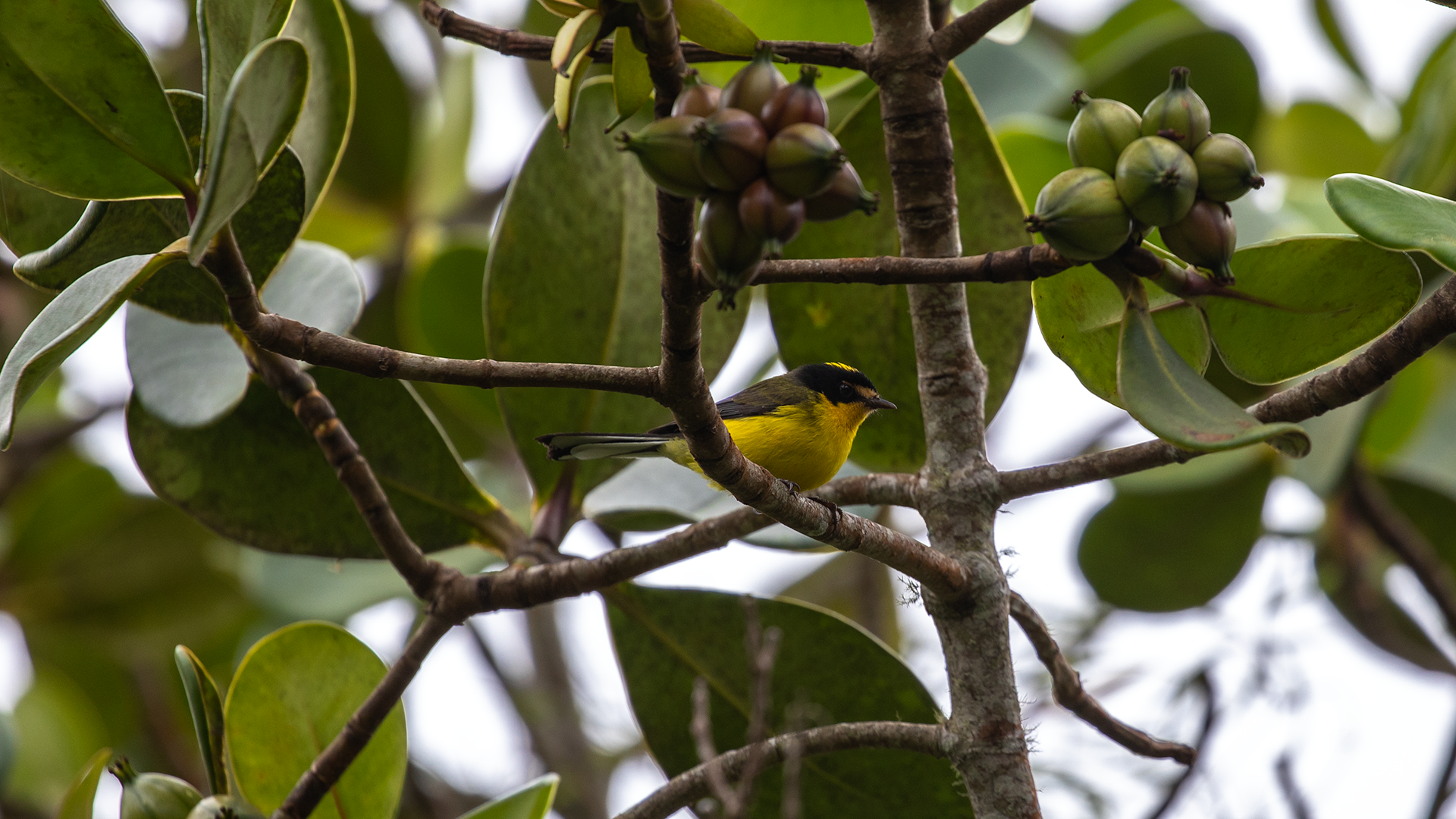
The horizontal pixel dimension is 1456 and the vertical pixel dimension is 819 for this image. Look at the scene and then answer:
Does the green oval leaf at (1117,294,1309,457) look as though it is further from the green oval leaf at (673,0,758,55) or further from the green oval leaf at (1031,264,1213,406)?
the green oval leaf at (673,0,758,55)

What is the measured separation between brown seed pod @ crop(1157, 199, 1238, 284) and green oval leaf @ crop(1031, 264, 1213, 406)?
0.19 metres

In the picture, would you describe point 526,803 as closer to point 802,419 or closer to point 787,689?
point 787,689

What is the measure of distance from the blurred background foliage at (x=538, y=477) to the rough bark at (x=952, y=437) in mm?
247

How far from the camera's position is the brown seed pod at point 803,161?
753mm

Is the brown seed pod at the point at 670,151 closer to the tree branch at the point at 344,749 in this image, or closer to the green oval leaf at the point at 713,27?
the green oval leaf at the point at 713,27

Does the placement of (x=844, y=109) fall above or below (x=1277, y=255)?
above

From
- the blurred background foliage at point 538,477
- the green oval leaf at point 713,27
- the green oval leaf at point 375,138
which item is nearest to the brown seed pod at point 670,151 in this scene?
the green oval leaf at point 713,27

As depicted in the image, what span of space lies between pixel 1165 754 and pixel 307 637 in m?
1.27

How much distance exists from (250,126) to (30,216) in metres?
0.82

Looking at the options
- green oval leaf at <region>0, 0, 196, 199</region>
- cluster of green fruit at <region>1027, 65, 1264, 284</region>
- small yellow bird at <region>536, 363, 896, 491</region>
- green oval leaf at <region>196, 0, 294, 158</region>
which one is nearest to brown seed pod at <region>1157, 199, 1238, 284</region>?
cluster of green fruit at <region>1027, 65, 1264, 284</region>

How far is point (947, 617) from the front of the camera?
1398mm

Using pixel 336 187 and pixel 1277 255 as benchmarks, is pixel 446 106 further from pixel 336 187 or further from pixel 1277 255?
pixel 1277 255

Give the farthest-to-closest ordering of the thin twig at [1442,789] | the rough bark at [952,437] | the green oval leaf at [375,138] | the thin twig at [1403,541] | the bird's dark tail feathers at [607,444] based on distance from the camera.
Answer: the green oval leaf at [375,138], the thin twig at [1403,541], the thin twig at [1442,789], the bird's dark tail feathers at [607,444], the rough bark at [952,437]

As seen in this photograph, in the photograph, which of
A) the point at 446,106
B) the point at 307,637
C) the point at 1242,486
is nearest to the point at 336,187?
the point at 446,106
